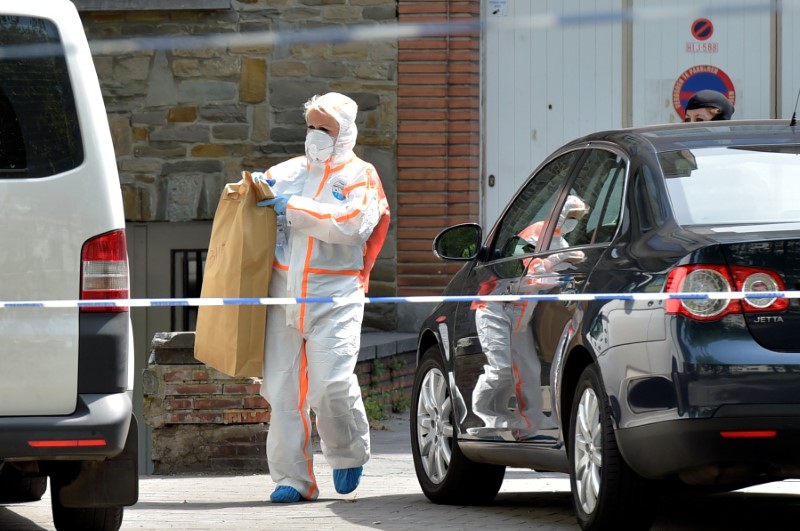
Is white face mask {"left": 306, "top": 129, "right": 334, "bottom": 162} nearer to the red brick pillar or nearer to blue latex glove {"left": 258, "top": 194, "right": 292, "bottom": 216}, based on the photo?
blue latex glove {"left": 258, "top": 194, "right": 292, "bottom": 216}

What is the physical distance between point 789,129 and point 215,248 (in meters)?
2.73

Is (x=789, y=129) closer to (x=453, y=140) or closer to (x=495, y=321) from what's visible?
(x=495, y=321)

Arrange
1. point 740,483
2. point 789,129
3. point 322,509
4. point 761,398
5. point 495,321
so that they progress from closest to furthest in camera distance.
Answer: point 761,398, point 740,483, point 789,129, point 495,321, point 322,509

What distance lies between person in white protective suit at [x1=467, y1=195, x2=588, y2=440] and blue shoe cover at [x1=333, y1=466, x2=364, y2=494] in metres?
0.86

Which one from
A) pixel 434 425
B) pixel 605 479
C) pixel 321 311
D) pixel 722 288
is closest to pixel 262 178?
pixel 321 311

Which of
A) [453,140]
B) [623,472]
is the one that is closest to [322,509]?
[623,472]

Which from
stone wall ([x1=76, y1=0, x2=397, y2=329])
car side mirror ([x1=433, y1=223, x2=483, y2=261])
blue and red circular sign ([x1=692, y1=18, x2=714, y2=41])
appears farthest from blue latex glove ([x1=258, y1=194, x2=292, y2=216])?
blue and red circular sign ([x1=692, y1=18, x2=714, y2=41])

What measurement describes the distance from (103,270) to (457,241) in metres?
2.19

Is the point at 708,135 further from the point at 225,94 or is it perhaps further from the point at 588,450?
the point at 225,94

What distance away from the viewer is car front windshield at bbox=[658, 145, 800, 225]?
18.0 ft

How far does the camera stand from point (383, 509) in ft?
23.2

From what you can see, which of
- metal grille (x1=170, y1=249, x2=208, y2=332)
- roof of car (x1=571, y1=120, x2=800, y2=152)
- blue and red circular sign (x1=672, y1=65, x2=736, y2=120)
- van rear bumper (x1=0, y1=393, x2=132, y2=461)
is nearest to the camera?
van rear bumper (x1=0, y1=393, x2=132, y2=461)

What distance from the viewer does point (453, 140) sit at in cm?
1255

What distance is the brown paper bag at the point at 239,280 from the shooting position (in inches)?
287
